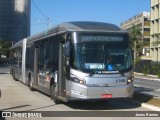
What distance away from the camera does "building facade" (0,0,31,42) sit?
68.6 meters

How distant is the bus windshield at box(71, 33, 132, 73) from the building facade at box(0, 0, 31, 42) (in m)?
50.7

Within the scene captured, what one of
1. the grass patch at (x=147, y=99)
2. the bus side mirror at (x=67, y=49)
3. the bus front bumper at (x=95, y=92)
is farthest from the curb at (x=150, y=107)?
the bus side mirror at (x=67, y=49)

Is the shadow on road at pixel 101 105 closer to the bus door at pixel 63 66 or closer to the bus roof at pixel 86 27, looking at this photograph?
the bus door at pixel 63 66

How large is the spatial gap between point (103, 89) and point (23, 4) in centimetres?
5663

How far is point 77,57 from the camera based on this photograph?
1509 cm

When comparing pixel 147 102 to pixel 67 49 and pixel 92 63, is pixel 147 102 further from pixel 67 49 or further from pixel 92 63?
pixel 67 49

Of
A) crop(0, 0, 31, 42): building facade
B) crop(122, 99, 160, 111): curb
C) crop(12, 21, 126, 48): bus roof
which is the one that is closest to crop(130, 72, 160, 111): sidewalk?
crop(122, 99, 160, 111): curb

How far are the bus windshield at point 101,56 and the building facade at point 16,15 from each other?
166ft

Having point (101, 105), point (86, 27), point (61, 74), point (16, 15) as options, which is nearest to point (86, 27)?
point (86, 27)

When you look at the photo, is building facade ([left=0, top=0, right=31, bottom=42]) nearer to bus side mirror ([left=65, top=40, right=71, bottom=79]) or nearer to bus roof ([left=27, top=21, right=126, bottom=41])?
bus roof ([left=27, top=21, right=126, bottom=41])

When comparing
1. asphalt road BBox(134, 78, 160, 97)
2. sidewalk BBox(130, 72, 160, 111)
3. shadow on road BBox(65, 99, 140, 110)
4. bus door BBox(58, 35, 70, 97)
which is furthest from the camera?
asphalt road BBox(134, 78, 160, 97)

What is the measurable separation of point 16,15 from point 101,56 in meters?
61.4

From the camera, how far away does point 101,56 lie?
15.2 m

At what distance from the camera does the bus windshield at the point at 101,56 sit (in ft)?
49.4
